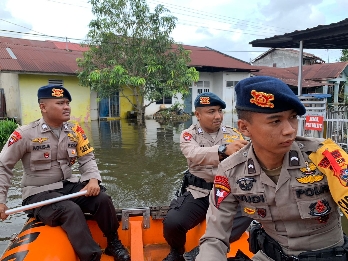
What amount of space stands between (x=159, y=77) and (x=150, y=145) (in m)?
5.72

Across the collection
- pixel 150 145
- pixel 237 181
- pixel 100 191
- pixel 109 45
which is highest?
pixel 109 45

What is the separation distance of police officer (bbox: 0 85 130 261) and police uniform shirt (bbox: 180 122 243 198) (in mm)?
817

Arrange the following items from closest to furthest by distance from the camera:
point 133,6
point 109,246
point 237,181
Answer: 1. point 237,181
2. point 109,246
3. point 133,6

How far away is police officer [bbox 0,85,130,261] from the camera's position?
2711mm

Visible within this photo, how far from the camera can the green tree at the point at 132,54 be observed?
47.1ft

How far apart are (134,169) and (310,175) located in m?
6.37

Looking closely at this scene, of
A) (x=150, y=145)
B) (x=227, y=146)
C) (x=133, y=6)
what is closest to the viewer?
(x=227, y=146)

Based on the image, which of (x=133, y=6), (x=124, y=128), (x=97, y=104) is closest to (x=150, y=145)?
(x=124, y=128)

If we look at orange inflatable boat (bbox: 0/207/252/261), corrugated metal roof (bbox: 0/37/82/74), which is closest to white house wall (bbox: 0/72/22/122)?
corrugated metal roof (bbox: 0/37/82/74)

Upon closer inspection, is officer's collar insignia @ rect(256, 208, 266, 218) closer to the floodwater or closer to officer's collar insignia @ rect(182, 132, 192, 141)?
officer's collar insignia @ rect(182, 132, 192, 141)

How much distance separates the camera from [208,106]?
3203 mm

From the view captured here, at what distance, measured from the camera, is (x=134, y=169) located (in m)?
7.64

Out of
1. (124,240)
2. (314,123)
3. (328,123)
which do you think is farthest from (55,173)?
(328,123)

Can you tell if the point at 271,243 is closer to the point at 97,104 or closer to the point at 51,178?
the point at 51,178
